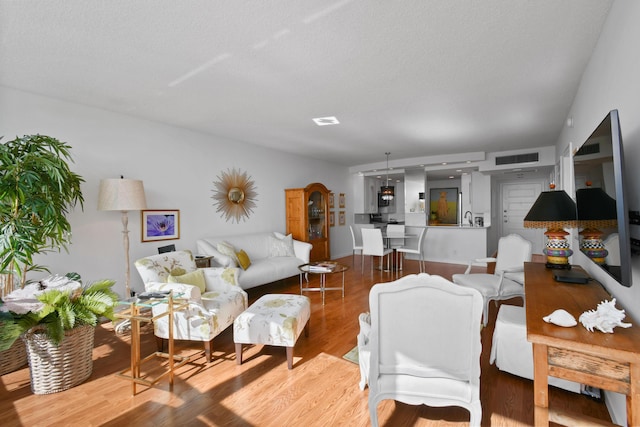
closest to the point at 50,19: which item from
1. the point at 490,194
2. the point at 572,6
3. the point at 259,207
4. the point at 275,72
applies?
the point at 275,72

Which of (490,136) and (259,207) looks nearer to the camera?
(490,136)

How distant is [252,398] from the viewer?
2010 mm

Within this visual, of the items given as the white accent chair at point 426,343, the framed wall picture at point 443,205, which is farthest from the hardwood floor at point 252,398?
the framed wall picture at point 443,205

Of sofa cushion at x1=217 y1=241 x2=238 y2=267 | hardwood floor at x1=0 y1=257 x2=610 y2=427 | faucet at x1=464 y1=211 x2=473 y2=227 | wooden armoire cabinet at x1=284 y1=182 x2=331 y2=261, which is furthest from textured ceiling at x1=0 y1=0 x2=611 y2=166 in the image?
faucet at x1=464 y1=211 x2=473 y2=227

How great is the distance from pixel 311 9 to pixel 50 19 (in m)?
1.65

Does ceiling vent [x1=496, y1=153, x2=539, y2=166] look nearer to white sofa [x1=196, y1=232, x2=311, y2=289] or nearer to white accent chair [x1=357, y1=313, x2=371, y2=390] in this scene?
white sofa [x1=196, y1=232, x2=311, y2=289]

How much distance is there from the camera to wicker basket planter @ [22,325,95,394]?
206 centimetres

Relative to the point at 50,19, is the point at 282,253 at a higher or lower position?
lower

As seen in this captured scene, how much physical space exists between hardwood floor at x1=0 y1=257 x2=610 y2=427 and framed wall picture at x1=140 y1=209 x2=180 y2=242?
1561mm

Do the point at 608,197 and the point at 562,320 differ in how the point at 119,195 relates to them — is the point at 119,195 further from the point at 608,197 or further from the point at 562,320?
the point at 608,197

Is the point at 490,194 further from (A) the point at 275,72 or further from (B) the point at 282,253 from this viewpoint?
(A) the point at 275,72

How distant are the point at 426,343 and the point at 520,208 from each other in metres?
7.98

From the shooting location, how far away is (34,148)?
96.0 inches

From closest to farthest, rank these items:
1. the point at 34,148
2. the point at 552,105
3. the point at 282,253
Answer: the point at 34,148, the point at 552,105, the point at 282,253
